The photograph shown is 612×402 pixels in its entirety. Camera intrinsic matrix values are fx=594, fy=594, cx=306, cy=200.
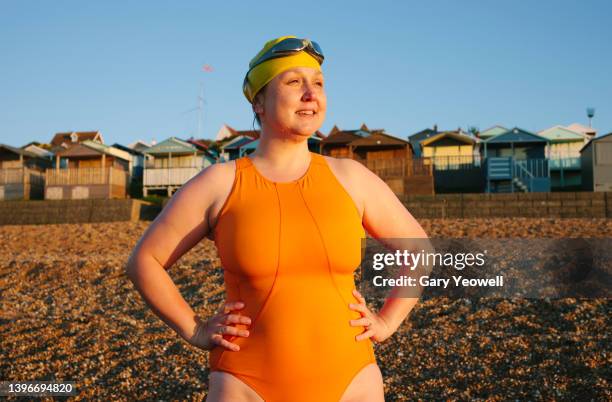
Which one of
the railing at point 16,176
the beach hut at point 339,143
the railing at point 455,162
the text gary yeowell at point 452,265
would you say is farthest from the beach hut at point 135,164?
the text gary yeowell at point 452,265

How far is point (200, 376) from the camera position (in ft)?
21.2

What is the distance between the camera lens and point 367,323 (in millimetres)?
2010

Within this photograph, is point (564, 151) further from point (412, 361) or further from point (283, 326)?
point (283, 326)

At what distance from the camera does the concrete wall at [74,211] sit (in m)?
19.5

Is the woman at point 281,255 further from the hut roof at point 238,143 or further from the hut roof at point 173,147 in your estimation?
the hut roof at point 173,147

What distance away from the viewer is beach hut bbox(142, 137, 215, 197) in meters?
32.3

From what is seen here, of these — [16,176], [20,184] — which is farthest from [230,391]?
[16,176]

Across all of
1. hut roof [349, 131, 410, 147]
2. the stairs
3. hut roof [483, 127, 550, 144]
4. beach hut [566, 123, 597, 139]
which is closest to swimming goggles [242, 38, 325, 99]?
the stairs

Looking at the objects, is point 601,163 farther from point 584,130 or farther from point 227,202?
point 227,202

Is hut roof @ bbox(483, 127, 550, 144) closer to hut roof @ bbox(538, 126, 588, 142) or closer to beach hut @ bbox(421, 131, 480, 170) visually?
beach hut @ bbox(421, 131, 480, 170)

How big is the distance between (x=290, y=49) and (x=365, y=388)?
1.18 meters

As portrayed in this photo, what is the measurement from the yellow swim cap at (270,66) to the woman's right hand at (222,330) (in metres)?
0.78

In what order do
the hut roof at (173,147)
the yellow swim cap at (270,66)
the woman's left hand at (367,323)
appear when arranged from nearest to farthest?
the woman's left hand at (367,323) < the yellow swim cap at (270,66) < the hut roof at (173,147)

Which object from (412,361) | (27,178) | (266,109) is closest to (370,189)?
(266,109)
